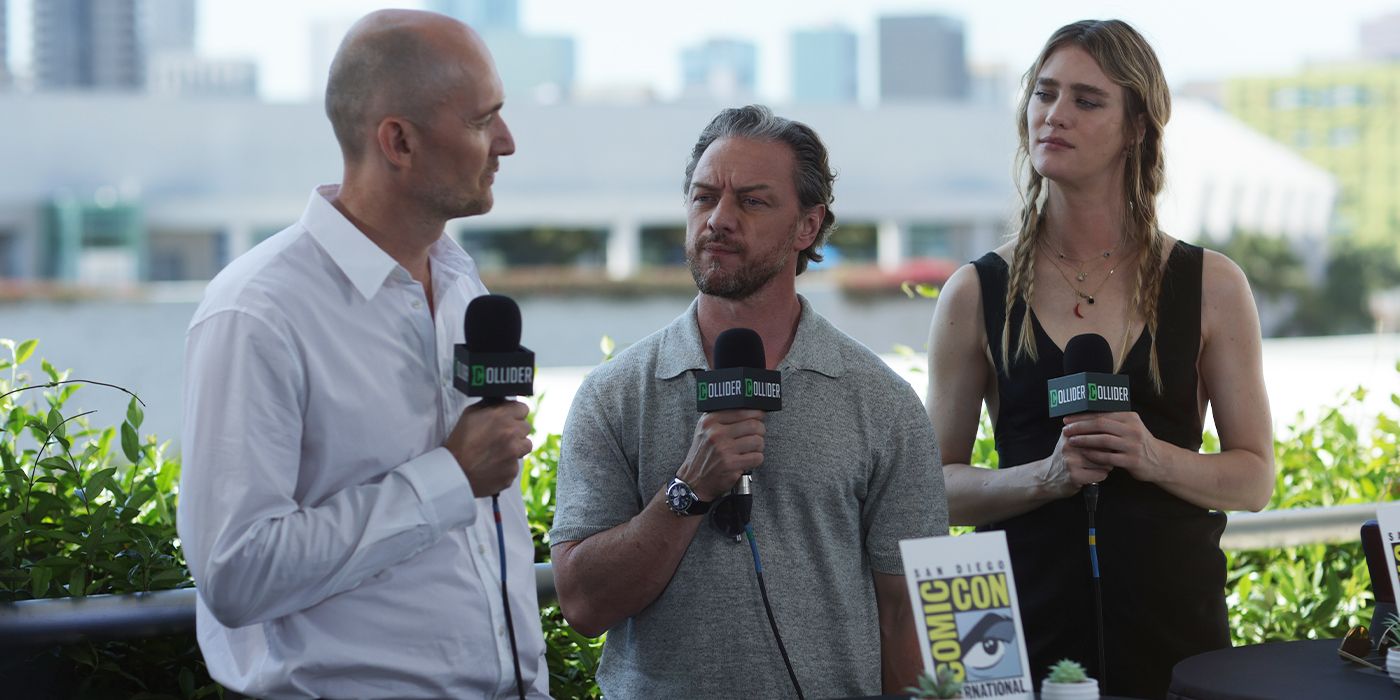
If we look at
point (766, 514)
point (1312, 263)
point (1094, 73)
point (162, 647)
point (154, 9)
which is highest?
point (154, 9)

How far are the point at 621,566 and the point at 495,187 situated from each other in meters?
28.2

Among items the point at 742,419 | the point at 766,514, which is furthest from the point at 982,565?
the point at 766,514

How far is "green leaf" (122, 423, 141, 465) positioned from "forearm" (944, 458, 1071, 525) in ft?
4.99

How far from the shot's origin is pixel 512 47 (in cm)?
4625

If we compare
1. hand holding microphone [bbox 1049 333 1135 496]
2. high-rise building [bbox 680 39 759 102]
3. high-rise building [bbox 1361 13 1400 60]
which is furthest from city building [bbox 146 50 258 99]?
high-rise building [bbox 1361 13 1400 60]

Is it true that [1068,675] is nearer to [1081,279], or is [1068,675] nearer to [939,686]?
[939,686]

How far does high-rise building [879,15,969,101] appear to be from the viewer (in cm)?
4625

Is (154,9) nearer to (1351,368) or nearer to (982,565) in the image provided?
(1351,368)

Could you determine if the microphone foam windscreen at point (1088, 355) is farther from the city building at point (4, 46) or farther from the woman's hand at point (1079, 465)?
the city building at point (4, 46)

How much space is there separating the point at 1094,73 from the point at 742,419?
1096mm

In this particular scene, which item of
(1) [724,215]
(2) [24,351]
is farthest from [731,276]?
(2) [24,351]

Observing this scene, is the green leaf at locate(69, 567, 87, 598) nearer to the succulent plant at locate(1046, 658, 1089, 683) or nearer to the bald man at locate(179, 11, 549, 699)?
the bald man at locate(179, 11, 549, 699)

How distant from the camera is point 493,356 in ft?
6.19

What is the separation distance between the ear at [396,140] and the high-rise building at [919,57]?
44.8m
